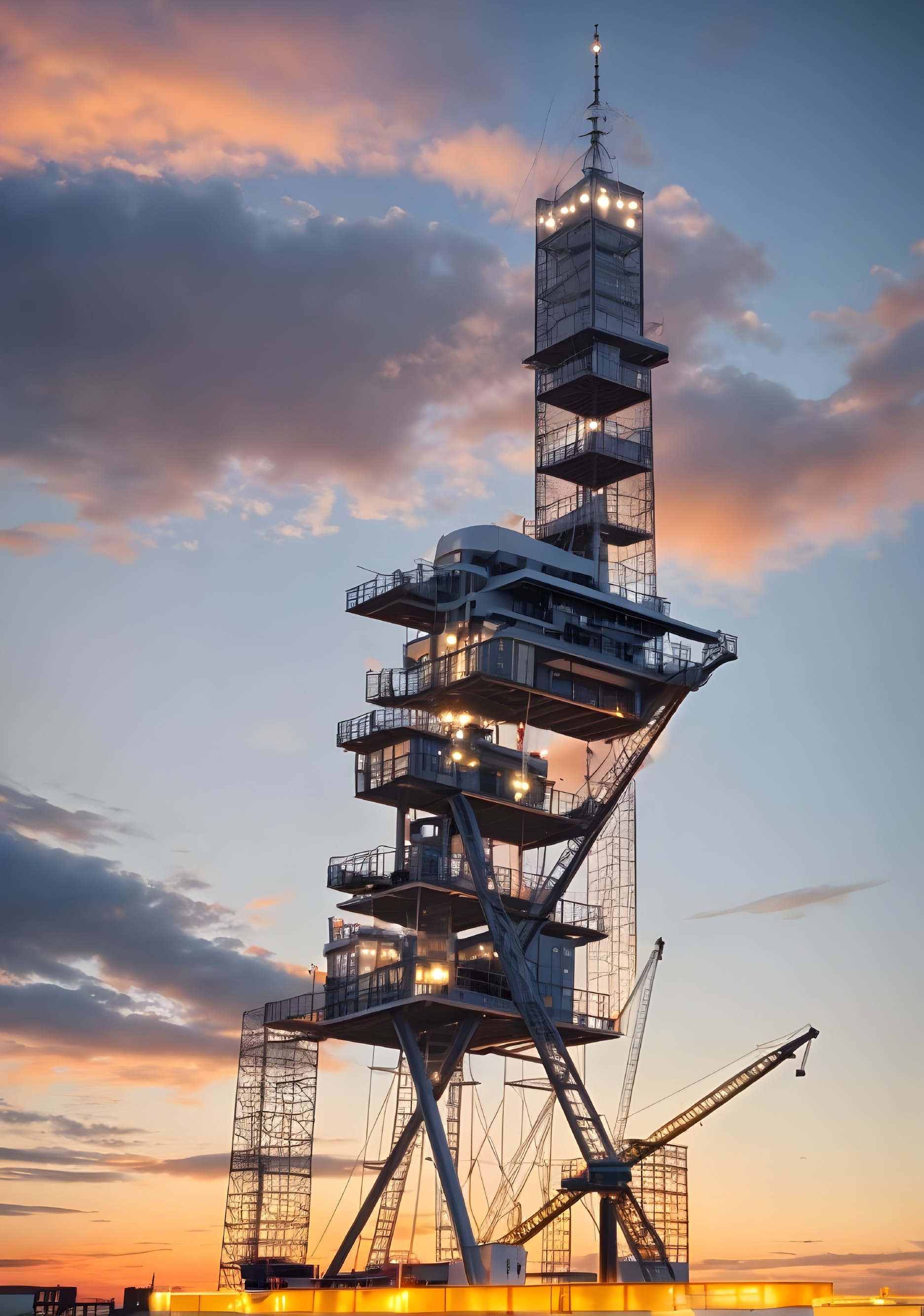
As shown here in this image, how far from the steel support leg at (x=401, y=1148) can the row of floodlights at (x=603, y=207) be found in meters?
51.5

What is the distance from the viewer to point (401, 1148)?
9756 centimetres

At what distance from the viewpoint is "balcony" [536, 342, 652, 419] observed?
4065 inches

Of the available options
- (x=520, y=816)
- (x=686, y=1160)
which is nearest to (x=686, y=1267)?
(x=686, y=1160)

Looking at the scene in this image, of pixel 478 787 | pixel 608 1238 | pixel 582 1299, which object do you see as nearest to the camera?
pixel 582 1299

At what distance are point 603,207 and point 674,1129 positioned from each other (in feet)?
188

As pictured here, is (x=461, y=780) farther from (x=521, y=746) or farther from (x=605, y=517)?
(x=605, y=517)

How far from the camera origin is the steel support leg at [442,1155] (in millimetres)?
84562

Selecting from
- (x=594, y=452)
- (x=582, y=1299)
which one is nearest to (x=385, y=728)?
(x=594, y=452)

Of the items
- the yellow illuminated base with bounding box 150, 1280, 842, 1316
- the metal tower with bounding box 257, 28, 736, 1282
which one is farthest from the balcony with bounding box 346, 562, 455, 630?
the yellow illuminated base with bounding box 150, 1280, 842, 1316


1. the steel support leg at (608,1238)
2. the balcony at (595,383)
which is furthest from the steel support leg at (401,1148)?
the balcony at (595,383)

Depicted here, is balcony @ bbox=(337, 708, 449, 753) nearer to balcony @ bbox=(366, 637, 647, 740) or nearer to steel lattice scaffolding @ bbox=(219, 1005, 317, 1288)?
balcony @ bbox=(366, 637, 647, 740)

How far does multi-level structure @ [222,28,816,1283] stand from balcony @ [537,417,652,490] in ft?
0.47

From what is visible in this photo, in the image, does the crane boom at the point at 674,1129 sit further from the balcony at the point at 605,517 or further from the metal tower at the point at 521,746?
the balcony at the point at 605,517

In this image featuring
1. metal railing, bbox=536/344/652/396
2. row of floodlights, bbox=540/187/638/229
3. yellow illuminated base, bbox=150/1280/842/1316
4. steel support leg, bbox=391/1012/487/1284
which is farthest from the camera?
row of floodlights, bbox=540/187/638/229
